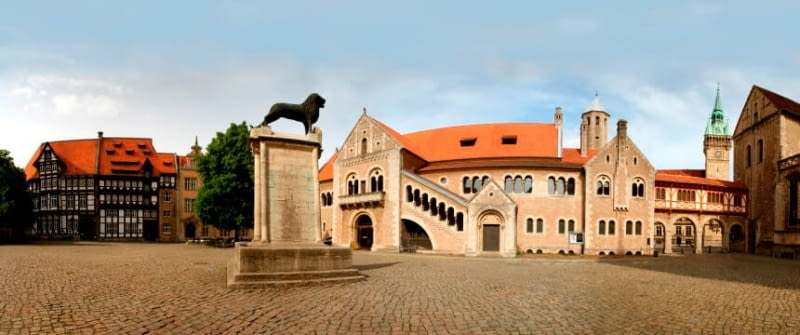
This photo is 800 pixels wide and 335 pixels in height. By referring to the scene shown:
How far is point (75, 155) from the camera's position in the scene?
2456 inches

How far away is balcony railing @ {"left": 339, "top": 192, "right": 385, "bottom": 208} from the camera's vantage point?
3888 cm

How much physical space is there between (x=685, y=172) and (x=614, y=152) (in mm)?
43046

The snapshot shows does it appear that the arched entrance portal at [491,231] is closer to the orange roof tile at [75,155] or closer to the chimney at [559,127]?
the chimney at [559,127]

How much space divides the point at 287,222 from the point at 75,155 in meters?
66.5

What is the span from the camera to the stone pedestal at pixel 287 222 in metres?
12.4

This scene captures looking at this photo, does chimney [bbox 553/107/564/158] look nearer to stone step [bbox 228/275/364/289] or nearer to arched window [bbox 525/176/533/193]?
arched window [bbox 525/176/533/193]

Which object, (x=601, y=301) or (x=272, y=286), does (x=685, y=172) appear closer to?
(x=601, y=301)

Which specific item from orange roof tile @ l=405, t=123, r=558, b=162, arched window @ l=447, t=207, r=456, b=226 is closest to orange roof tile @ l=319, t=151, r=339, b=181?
orange roof tile @ l=405, t=123, r=558, b=162

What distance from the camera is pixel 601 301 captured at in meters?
11.2

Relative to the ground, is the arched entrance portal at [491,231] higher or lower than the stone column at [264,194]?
lower

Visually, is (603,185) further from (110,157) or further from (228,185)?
(110,157)

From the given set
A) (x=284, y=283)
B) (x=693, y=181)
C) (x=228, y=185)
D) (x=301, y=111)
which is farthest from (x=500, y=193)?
(x=693, y=181)

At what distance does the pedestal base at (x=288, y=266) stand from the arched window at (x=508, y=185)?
28.1 meters

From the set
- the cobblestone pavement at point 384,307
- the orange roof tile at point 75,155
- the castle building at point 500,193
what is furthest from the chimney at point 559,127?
the orange roof tile at point 75,155
